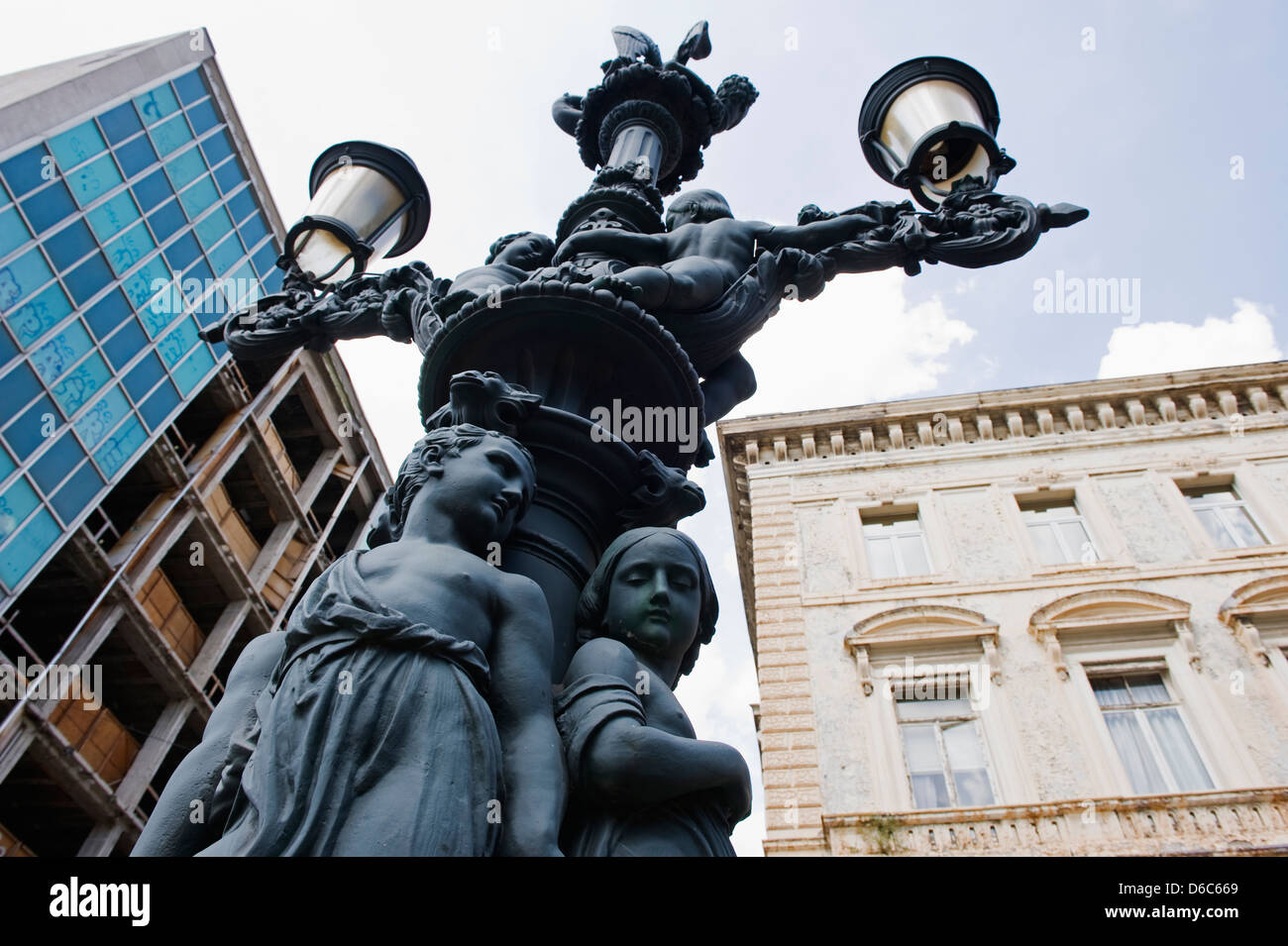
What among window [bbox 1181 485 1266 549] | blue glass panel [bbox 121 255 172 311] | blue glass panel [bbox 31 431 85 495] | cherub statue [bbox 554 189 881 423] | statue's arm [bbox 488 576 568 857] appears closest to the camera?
statue's arm [bbox 488 576 568 857]

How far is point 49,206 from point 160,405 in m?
5.17

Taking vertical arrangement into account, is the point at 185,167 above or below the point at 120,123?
above

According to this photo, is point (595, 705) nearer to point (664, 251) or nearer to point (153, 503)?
point (664, 251)

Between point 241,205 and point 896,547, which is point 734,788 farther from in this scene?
point 241,205

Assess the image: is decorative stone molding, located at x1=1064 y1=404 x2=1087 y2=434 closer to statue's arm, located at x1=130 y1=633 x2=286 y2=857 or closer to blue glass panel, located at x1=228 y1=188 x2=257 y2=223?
statue's arm, located at x1=130 y1=633 x2=286 y2=857

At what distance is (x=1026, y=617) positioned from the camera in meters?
15.5

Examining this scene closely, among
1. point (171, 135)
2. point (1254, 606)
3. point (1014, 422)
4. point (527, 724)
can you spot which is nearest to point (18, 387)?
point (171, 135)

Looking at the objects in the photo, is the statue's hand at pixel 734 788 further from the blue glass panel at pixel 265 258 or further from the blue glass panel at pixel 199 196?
the blue glass panel at pixel 265 258

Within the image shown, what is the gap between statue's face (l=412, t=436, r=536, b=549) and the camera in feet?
7.65

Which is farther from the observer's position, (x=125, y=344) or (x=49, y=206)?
(x=125, y=344)

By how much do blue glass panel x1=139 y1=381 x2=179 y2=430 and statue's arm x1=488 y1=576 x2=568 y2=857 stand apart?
2256 cm

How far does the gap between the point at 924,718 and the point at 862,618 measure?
6.98 feet

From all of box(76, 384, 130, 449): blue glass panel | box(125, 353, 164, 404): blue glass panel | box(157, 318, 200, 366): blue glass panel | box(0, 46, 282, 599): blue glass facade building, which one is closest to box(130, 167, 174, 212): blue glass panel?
box(0, 46, 282, 599): blue glass facade building
